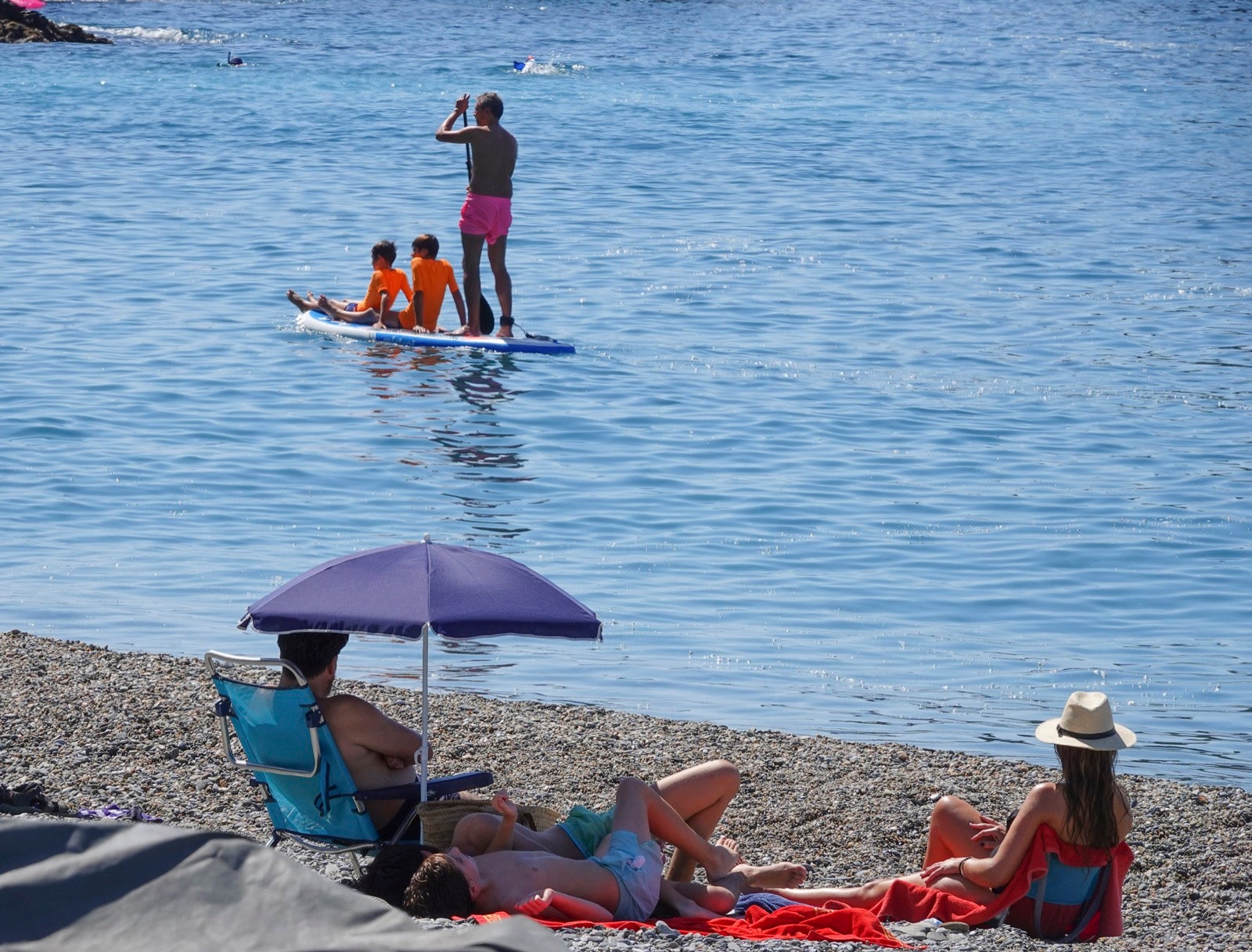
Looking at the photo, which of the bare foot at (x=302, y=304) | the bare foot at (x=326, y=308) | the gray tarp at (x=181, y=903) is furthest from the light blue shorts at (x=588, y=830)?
the bare foot at (x=302, y=304)

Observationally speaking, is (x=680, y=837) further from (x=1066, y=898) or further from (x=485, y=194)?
(x=485, y=194)

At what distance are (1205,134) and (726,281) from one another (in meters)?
18.3

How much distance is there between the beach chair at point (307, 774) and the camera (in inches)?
207

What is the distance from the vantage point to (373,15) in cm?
5578

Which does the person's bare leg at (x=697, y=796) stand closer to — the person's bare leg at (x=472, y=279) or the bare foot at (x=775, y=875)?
the bare foot at (x=775, y=875)

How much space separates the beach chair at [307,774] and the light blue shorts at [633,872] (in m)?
0.59

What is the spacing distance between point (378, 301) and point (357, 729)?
11.3 m

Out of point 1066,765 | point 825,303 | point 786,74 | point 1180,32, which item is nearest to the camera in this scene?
point 1066,765

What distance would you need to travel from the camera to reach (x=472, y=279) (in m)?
15.6

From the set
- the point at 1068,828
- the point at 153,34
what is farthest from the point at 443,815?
the point at 153,34

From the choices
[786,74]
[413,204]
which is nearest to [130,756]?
[413,204]

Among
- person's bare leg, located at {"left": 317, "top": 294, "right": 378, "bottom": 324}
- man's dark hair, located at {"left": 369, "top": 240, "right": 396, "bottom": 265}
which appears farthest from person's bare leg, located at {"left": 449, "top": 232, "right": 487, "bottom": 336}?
person's bare leg, located at {"left": 317, "top": 294, "right": 378, "bottom": 324}

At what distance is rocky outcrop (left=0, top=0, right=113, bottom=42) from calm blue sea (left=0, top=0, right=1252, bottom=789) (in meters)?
10.8

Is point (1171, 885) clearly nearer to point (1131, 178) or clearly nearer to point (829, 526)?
point (829, 526)
